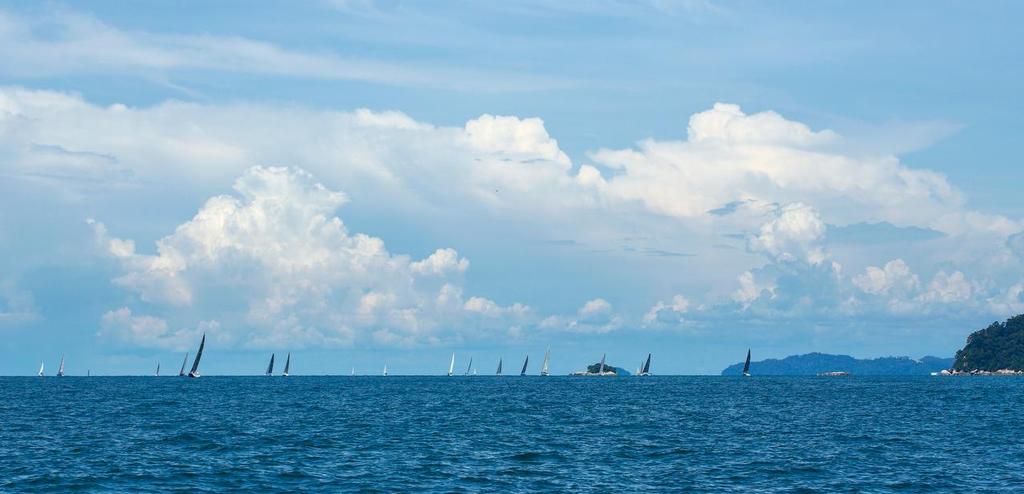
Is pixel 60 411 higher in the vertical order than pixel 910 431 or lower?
lower

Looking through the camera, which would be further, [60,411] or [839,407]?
[839,407]

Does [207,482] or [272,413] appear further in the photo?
[272,413]

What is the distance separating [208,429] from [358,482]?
144 ft

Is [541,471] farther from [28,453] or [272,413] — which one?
[272,413]

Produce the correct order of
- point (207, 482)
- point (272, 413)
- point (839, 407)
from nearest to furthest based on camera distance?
point (207, 482), point (272, 413), point (839, 407)

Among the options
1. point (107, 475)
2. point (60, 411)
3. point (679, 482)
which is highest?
point (679, 482)

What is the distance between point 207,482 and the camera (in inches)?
2484

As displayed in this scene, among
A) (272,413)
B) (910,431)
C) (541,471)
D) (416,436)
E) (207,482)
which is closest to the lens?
(207,482)

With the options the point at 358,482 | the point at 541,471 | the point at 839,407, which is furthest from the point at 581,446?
the point at 839,407

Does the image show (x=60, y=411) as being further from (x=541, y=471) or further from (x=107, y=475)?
(x=541, y=471)

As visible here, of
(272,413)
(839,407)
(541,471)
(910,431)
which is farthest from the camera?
(839,407)

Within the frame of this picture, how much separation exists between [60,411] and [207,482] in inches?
3365

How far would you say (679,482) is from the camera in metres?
63.7

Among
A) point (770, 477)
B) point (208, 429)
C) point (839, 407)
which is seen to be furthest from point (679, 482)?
point (839, 407)
